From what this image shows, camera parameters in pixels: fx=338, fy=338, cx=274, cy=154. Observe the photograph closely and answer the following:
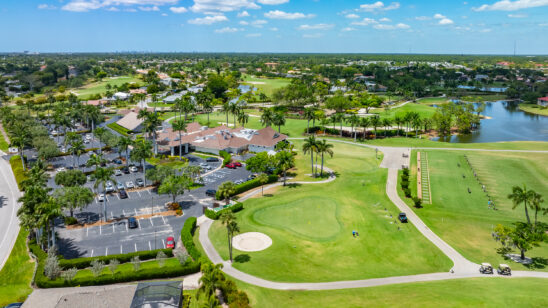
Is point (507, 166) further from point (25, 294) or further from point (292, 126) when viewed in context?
point (25, 294)

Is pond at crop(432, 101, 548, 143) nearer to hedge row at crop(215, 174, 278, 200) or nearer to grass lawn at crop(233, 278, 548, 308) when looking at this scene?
hedge row at crop(215, 174, 278, 200)

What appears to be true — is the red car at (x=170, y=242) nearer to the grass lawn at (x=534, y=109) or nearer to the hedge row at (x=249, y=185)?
the hedge row at (x=249, y=185)

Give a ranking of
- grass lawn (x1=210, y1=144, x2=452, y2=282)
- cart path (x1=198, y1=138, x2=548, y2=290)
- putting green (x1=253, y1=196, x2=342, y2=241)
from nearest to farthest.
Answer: cart path (x1=198, y1=138, x2=548, y2=290) < grass lawn (x1=210, y1=144, x2=452, y2=282) < putting green (x1=253, y1=196, x2=342, y2=241)

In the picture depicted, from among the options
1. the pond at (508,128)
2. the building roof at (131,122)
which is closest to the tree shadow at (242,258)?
the building roof at (131,122)

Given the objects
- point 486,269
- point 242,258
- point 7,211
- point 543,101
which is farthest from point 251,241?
point 543,101

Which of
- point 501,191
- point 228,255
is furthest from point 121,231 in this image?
point 501,191

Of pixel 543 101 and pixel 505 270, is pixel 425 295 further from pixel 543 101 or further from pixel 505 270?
pixel 543 101

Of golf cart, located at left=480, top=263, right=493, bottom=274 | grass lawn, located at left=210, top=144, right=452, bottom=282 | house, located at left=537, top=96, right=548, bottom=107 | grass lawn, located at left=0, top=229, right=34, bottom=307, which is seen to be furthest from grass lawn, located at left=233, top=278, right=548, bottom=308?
house, located at left=537, top=96, right=548, bottom=107
